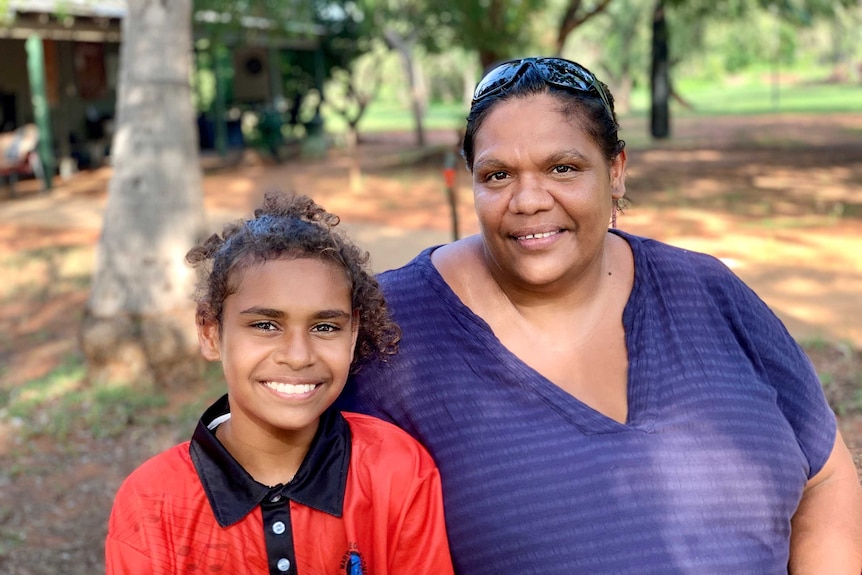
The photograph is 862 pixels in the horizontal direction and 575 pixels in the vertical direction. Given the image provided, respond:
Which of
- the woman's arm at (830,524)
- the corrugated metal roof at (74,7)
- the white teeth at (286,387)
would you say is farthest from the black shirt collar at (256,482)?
the corrugated metal roof at (74,7)

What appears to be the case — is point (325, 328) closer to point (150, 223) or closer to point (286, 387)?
point (286, 387)

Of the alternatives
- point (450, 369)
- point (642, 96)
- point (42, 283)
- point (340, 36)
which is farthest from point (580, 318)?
point (642, 96)

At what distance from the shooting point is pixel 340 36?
77.4 ft

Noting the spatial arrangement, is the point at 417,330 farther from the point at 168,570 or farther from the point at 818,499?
the point at 818,499

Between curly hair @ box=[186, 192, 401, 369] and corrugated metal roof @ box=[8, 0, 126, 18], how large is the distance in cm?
1179

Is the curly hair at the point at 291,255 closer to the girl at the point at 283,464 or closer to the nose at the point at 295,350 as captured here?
the girl at the point at 283,464

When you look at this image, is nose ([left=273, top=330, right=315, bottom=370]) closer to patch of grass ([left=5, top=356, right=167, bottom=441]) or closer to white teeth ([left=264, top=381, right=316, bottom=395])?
white teeth ([left=264, top=381, right=316, bottom=395])

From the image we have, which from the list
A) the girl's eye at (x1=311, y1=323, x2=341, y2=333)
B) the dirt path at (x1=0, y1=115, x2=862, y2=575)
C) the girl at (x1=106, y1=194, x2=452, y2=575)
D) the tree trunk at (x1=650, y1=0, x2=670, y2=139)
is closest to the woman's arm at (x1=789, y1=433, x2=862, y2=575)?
the dirt path at (x1=0, y1=115, x2=862, y2=575)

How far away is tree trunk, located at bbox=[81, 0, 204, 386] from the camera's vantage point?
607 cm

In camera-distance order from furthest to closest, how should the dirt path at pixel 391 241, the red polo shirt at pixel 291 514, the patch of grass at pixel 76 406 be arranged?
the patch of grass at pixel 76 406
the dirt path at pixel 391 241
the red polo shirt at pixel 291 514

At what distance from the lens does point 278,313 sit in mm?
1966

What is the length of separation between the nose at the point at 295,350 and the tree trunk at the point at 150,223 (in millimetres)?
4307

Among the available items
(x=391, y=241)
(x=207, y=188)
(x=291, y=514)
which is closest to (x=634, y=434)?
(x=291, y=514)

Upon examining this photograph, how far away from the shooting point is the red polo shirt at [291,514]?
1.86 meters
